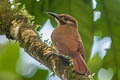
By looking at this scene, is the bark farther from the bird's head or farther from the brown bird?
the bird's head

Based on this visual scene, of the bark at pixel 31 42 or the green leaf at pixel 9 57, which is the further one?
the green leaf at pixel 9 57

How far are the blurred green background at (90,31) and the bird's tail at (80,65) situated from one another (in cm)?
23

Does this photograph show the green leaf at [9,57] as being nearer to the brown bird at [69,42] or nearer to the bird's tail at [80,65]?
the brown bird at [69,42]

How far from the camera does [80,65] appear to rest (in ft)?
6.73

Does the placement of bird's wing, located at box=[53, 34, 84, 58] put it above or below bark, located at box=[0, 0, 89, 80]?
below

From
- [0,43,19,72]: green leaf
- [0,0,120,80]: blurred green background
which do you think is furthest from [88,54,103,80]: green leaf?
[0,43,19,72]: green leaf

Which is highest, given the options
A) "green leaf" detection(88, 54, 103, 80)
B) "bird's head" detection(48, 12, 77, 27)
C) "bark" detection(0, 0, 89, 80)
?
"bark" detection(0, 0, 89, 80)

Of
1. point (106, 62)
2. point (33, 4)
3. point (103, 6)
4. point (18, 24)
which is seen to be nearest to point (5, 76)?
point (18, 24)

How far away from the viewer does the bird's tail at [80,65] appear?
188 centimetres

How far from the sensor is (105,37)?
257 cm

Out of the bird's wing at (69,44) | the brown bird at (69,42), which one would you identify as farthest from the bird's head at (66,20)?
the bird's wing at (69,44)

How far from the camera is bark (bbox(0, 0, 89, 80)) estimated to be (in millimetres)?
1865

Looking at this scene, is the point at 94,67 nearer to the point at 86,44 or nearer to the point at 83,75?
the point at 86,44

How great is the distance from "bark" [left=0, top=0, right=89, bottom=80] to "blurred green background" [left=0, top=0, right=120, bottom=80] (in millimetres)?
163
